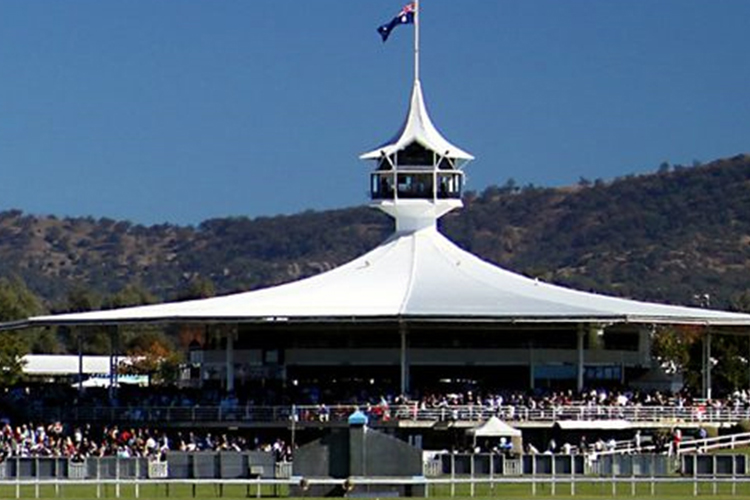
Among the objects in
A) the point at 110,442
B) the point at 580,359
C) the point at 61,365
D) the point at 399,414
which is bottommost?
the point at 110,442

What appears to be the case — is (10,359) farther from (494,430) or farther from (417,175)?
(494,430)

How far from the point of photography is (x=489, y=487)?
59.9 metres

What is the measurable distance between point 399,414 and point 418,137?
1995cm

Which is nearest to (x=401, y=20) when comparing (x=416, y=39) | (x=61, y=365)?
(x=416, y=39)

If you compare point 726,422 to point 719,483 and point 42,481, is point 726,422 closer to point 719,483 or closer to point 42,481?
point 719,483

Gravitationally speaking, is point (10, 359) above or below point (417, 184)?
below

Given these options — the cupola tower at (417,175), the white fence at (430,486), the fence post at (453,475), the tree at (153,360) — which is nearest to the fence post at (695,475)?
the white fence at (430,486)

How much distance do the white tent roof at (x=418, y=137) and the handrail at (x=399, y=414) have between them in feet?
58.7

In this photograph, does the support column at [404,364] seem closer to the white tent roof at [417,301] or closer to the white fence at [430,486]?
the white tent roof at [417,301]

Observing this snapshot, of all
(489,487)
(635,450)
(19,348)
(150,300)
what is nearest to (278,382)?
(635,450)

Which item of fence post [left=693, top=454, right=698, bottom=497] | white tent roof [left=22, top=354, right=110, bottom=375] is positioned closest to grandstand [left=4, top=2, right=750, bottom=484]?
fence post [left=693, top=454, right=698, bottom=497]

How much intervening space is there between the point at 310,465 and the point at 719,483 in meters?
9.92

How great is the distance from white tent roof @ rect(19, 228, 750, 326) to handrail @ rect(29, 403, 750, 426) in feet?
11.9

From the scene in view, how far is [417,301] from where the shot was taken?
8706cm
